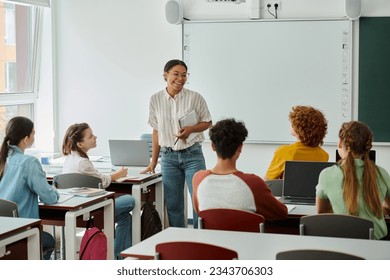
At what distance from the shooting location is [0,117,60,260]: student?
405cm

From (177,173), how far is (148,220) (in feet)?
1.54

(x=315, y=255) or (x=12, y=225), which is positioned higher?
(x=315, y=255)

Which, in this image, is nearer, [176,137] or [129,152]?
[176,137]

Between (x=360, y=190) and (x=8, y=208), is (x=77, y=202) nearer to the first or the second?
(x=8, y=208)

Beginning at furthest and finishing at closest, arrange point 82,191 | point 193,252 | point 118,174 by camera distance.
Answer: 1. point 118,174
2. point 82,191
3. point 193,252

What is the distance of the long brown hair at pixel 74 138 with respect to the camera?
488 cm

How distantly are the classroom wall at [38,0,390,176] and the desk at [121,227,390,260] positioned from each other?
387cm

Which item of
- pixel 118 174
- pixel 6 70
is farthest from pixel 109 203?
pixel 6 70

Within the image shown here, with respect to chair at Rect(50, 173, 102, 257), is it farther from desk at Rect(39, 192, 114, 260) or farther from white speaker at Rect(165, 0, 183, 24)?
white speaker at Rect(165, 0, 183, 24)

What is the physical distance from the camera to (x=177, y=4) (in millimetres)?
6773

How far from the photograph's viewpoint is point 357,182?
127 inches

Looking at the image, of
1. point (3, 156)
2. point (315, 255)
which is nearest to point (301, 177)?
point (315, 255)

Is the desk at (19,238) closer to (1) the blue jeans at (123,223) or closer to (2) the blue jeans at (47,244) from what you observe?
(2) the blue jeans at (47,244)

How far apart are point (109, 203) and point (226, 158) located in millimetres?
1488
